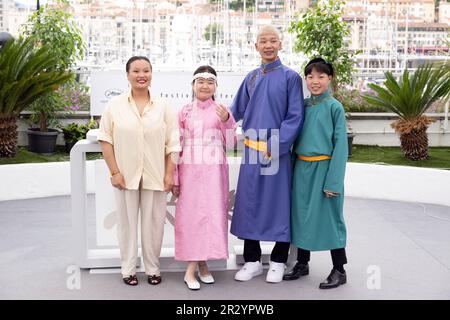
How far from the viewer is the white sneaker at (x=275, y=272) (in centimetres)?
414

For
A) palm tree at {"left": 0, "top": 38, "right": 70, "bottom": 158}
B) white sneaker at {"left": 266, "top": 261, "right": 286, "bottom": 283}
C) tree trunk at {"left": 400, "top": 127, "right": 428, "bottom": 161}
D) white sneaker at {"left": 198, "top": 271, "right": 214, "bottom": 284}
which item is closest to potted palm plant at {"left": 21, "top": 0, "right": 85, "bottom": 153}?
palm tree at {"left": 0, "top": 38, "right": 70, "bottom": 158}

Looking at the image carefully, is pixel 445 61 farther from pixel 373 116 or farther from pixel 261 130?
pixel 261 130

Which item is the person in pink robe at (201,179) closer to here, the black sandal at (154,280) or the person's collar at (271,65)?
the black sandal at (154,280)

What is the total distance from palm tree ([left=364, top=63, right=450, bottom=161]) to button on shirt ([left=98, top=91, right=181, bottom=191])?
13.8 feet

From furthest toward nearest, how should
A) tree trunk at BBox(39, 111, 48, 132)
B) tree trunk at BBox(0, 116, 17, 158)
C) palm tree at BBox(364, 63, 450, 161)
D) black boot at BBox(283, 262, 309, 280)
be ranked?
tree trunk at BBox(39, 111, 48, 132)
palm tree at BBox(364, 63, 450, 161)
tree trunk at BBox(0, 116, 17, 158)
black boot at BBox(283, 262, 309, 280)

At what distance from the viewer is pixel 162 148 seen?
12.9ft

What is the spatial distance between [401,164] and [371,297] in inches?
156

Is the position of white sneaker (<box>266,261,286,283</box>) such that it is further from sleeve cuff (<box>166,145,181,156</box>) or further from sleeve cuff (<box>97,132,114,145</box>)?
sleeve cuff (<box>97,132,114,145</box>)

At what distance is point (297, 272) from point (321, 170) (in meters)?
0.69

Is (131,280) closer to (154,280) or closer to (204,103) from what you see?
(154,280)

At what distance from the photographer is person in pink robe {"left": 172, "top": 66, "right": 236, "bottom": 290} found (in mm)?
4008

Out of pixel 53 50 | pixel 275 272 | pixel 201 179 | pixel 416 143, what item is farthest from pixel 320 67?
pixel 53 50

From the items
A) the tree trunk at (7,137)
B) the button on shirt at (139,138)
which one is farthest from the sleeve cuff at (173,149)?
the tree trunk at (7,137)
